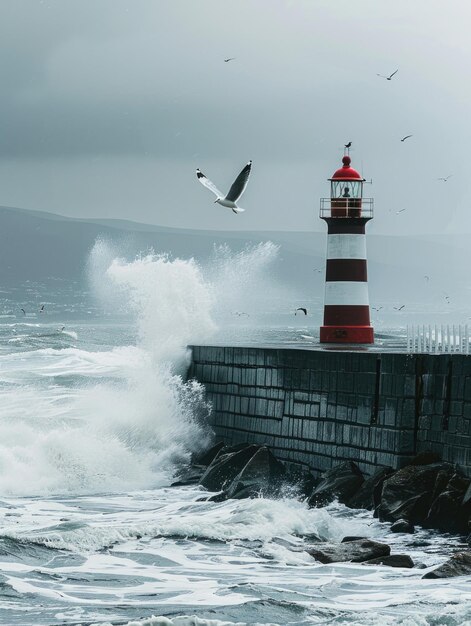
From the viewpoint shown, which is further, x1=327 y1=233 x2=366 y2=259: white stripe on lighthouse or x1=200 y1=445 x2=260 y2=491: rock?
x1=327 y1=233 x2=366 y2=259: white stripe on lighthouse

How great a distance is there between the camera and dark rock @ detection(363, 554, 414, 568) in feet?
27.2

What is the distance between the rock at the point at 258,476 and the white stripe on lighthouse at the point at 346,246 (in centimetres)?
466

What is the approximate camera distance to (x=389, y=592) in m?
7.64

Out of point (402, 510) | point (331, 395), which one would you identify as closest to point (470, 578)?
point (402, 510)

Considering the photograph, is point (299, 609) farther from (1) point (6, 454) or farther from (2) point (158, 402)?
(2) point (158, 402)

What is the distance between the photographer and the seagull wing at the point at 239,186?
40.6 feet

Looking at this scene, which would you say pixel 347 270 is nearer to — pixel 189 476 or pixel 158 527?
pixel 189 476

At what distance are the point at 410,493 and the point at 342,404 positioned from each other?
1858 millimetres

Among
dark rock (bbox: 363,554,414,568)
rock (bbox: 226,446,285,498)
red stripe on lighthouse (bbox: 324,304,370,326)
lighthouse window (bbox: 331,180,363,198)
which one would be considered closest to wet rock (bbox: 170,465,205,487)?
rock (bbox: 226,446,285,498)

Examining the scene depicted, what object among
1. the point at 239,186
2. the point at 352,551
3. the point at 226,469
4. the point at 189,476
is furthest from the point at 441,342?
the point at 189,476

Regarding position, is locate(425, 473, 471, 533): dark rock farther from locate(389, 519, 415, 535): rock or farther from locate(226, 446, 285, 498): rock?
locate(226, 446, 285, 498): rock

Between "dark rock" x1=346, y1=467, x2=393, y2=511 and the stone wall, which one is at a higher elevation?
the stone wall

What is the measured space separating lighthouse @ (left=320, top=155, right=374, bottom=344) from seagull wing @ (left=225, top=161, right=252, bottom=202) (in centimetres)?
355

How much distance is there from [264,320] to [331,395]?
61717 millimetres
